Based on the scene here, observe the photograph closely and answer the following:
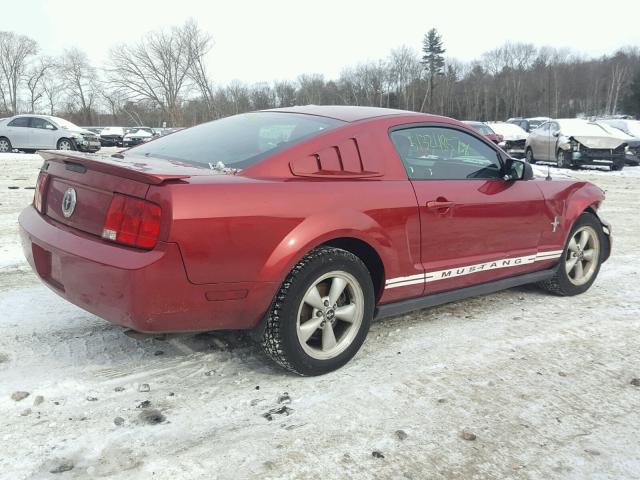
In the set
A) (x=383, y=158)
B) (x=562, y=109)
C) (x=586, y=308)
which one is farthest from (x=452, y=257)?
A: (x=562, y=109)

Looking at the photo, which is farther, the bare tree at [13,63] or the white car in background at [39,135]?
the bare tree at [13,63]

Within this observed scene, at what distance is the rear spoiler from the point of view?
2451mm

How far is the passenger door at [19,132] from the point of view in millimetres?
21270

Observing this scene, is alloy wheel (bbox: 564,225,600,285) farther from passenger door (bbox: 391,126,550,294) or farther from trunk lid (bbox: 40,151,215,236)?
trunk lid (bbox: 40,151,215,236)

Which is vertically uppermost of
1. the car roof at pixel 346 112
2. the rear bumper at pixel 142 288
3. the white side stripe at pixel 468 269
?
the car roof at pixel 346 112

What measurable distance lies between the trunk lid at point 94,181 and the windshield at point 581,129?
16674 millimetres

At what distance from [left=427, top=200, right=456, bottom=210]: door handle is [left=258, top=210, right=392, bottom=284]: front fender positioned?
39 centimetres

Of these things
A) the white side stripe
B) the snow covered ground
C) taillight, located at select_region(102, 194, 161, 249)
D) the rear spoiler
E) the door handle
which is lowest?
the snow covered ground

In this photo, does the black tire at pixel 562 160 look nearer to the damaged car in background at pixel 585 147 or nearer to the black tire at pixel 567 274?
the damaged car in background at pixel 585 147

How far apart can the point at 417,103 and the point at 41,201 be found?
82081mm

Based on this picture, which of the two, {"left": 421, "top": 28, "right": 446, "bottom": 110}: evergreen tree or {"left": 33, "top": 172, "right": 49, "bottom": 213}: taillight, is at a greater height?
{"left": 421, "top": 28, "right": 446, "bottom": 110}: evergreen tree

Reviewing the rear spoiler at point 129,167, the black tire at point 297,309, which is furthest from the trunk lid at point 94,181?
the black tire at point 297,309

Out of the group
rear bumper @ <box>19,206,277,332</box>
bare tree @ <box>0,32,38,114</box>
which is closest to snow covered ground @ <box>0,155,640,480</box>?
rear bumper @ <box>19,206,277,332</box>

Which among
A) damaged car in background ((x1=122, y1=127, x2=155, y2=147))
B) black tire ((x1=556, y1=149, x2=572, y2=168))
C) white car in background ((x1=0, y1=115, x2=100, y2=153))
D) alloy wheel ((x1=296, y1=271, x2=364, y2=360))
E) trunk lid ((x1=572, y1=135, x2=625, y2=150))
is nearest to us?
alloy wheel ((x1=296, y1=271, x2=364, y2=360))
